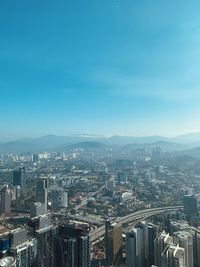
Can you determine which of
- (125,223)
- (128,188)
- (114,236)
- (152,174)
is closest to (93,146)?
(152,174)

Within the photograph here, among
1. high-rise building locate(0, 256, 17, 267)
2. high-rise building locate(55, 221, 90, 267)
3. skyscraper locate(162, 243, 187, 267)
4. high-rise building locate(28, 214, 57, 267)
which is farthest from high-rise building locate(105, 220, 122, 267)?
high-rise building locate(0, 256, 17, 267)

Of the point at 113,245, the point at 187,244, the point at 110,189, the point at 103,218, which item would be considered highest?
the point at 187,244

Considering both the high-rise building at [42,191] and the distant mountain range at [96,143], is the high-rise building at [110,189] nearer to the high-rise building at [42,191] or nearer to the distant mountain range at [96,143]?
the high-rise building at [42,191]

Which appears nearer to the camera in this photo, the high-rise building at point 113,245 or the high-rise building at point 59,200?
the high-rise building at point 113,245

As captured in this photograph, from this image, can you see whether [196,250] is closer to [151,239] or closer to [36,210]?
[151,239]

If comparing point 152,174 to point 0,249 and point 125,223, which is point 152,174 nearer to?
point 125,223

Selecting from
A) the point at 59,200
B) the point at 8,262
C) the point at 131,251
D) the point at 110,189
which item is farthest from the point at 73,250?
the point at 110,189

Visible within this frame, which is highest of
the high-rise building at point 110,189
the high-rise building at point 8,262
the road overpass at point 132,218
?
the high-rise building at point 8,262

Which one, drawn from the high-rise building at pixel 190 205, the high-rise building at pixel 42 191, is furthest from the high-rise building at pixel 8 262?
the high-rise building at pixel 190 205
